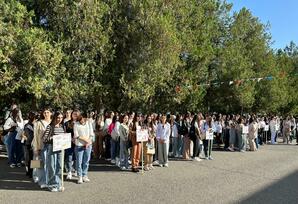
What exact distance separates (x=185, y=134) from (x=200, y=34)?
13.8 m

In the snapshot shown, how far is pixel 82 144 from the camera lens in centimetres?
1045

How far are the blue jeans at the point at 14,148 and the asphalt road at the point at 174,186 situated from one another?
0.41m

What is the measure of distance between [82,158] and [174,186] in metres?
2.49

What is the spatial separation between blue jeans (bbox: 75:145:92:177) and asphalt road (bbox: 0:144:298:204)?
37cm

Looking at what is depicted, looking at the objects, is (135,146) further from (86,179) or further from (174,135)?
(174,135)

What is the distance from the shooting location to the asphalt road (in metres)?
8.80

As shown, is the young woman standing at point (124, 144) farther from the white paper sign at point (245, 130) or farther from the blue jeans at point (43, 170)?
the white paper sign at point (245, 130)

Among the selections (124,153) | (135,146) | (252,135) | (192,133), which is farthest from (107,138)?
(252,135)

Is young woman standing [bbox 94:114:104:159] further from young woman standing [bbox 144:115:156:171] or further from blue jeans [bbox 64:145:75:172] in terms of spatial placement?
blue jeans [bbox 64:145:75:172]

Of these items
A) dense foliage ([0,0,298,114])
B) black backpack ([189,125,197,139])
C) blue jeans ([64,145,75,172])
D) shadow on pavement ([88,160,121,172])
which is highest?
dense foliage ([0,0,298,114])

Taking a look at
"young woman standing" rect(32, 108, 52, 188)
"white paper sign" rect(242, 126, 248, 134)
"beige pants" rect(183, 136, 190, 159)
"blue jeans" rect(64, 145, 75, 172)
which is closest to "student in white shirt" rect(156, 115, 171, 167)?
"beige pants" rect(183, 136, 190, 159)

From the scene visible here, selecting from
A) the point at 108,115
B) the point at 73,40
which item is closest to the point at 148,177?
the point at 108,115

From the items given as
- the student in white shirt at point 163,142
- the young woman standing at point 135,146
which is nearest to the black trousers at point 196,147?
the student in white shirt at point 163,142

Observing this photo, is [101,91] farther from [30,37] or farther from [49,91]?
[30,37]
